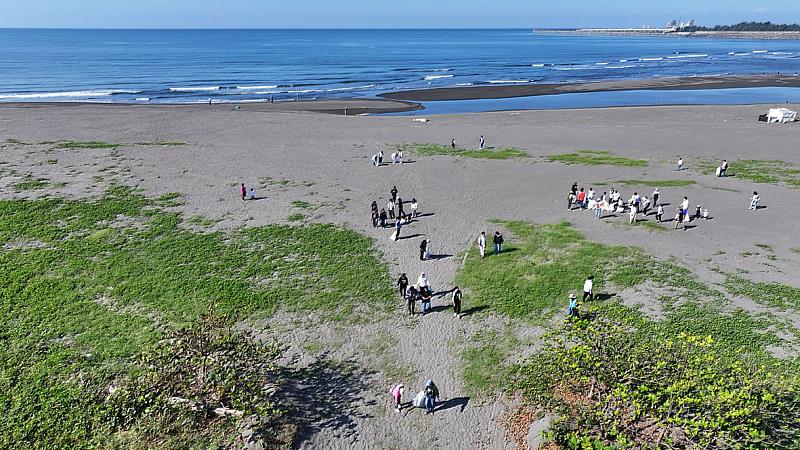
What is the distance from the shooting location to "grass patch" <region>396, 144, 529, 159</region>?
146 feet

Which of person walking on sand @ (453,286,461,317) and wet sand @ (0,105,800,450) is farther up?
wet sand @ (0,105,800,450)

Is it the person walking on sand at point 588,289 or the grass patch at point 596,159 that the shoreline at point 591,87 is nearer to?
the grass patch at point 596,159

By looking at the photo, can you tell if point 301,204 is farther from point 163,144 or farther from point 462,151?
point 163,144

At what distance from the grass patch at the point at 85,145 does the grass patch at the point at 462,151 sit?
2571cm

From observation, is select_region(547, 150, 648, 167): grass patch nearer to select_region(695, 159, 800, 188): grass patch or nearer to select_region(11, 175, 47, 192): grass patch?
select_region(695, 159, 800, 188): grass patch

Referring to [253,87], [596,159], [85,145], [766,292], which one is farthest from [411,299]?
[253,87]

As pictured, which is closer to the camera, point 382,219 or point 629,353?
point 629,353

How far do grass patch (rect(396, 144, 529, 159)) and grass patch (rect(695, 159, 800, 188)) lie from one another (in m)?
14.1

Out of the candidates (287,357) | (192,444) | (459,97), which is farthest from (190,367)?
(459,97)

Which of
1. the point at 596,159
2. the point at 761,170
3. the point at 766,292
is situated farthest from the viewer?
the point at 596,159

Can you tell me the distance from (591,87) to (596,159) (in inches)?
2068

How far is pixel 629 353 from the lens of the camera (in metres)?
13.5

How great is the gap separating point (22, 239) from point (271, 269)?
13.7 meters

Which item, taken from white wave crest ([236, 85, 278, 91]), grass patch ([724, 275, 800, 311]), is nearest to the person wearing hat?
grass patch ([724, 275, 800, 311])
